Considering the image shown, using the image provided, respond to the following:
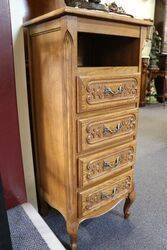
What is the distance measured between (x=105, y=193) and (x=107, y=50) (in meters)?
0.77

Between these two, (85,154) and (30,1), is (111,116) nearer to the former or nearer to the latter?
(85,154)

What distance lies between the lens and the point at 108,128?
1038mm

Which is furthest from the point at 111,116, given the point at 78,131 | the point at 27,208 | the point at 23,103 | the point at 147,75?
the point at 147,75

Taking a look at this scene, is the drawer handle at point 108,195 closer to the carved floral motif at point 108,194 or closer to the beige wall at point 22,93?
the carved floral motif at point 108,194

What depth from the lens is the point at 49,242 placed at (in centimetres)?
86

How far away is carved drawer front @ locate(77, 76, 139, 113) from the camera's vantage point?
898 mm

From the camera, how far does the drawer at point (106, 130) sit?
0.96 meters

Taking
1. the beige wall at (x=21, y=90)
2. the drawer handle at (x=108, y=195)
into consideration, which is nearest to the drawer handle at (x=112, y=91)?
the beige wall at (x=21, y=90)

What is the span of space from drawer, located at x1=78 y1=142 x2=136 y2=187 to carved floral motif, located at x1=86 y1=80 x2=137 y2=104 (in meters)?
0.26

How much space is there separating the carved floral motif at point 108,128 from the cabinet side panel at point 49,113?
0.12 meters

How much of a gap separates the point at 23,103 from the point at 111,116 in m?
0.45

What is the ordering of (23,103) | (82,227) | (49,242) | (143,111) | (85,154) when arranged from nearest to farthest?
(49,242) → (85,154) → (23,103) → (82,227) → (143,111)

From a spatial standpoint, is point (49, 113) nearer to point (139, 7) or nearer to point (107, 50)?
point (107, 50)

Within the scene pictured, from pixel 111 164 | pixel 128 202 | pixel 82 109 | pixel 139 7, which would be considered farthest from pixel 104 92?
pixel 139 7
